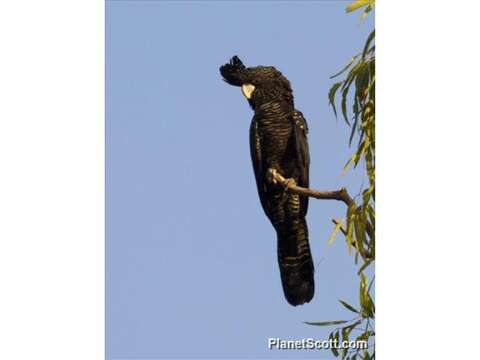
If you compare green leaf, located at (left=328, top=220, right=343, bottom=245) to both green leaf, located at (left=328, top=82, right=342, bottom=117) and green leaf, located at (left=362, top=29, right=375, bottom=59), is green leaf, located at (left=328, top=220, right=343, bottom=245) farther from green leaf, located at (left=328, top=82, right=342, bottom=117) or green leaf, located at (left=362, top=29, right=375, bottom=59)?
green leaf, located at (left=362, top=29, right=375, bottom=59)

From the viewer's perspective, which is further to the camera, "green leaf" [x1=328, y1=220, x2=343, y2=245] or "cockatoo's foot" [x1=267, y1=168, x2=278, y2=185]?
"cockatoo's foot" [x1=267, y1=168, x2=278, y2=185]

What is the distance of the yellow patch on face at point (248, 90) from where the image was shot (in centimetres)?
277

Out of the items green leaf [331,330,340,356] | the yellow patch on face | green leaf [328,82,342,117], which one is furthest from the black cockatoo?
green leaf [331,330,340,356]

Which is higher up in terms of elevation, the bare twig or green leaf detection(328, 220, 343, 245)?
the bare twig

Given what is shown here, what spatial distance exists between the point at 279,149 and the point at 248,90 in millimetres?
238

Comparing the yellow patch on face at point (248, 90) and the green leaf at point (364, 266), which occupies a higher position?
the yellow patch on face at point (248, 90)

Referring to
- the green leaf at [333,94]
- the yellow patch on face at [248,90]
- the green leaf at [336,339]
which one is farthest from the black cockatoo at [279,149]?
the green leaf at [336,339]

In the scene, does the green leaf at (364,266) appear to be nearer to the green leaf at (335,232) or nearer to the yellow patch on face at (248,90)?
the green leaf at (335,232)

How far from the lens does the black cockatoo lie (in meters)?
2.70

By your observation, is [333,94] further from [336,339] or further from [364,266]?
[336,339]

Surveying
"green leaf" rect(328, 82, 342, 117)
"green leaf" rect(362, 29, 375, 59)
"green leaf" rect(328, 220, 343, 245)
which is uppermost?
"green leaf" rect(362, 29, 375, 59)

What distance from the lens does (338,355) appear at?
2.62 m

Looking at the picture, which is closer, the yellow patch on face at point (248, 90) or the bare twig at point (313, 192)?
the bare twig at point (313, 192)
